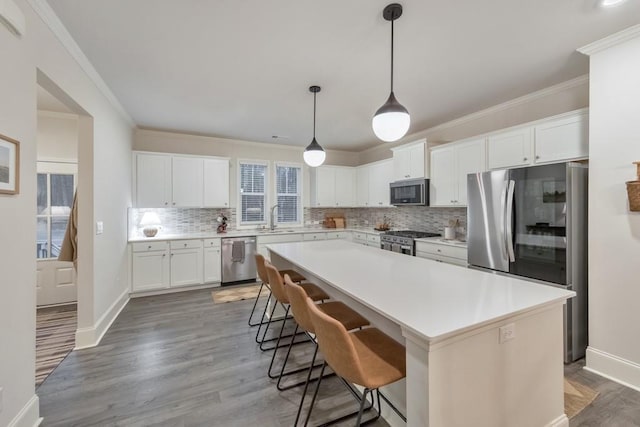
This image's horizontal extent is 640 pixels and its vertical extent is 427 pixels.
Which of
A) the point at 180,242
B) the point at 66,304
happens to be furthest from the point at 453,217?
the point at 66,304

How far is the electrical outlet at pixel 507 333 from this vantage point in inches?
51.4

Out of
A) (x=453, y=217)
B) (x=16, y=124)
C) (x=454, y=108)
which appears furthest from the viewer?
(x=453, y=217)

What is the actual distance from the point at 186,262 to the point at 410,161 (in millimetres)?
4095

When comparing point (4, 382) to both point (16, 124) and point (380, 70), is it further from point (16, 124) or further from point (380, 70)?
point (380, 70)

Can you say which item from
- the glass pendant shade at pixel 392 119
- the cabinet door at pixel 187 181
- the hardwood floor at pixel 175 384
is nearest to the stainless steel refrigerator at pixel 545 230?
the glass pendant shade at pixel 392 119

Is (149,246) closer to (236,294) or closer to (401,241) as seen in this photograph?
(236,294)

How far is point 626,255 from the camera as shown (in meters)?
2.13

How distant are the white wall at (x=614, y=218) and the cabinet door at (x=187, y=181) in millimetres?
5152

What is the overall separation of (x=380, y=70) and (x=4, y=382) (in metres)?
3.47

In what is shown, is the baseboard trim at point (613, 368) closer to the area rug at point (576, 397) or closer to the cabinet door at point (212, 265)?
the area rug at point (576, 397)

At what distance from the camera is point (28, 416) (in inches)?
65.3

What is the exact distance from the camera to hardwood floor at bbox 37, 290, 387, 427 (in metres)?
1.81

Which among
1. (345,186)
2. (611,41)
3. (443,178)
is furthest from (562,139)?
(345,186)

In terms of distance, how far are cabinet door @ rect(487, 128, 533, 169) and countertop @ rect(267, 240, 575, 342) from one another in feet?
5.83
